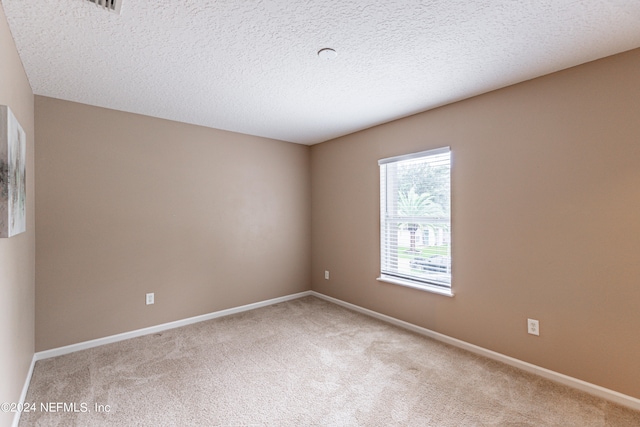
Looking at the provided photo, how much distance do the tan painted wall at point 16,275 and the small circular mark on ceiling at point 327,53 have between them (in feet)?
5.83

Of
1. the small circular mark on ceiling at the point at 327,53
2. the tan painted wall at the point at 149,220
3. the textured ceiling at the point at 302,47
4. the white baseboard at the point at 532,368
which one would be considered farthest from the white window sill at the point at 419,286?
the small circular mark on ceiling at the point at 327,53

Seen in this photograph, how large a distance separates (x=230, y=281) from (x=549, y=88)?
3.92 meters

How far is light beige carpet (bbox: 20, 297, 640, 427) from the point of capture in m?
1.95

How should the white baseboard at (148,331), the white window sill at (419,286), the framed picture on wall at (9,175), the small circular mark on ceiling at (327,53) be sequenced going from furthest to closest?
1. the white window sill at (419,286)
2. the white baseboard at (148,331)
3. the small circular mark on ceiling at (327,53)
4. the framed picture on wall at (9,175)

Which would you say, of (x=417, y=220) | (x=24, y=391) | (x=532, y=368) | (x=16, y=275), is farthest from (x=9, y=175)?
(x=532, y=368)

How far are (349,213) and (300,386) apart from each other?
236cm

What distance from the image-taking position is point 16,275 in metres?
1.99

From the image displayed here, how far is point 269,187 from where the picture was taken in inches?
173

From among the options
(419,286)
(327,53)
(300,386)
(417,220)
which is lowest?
(300,386)

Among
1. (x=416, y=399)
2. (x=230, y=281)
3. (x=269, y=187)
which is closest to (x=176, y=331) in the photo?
(x=230, y=281)

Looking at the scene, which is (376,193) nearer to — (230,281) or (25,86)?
(230,281)

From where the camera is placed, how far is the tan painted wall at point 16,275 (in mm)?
1634

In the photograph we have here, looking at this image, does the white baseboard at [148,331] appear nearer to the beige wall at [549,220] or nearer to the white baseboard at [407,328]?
the white baseboard at [407,328]

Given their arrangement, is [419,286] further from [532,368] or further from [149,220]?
[149,220]
